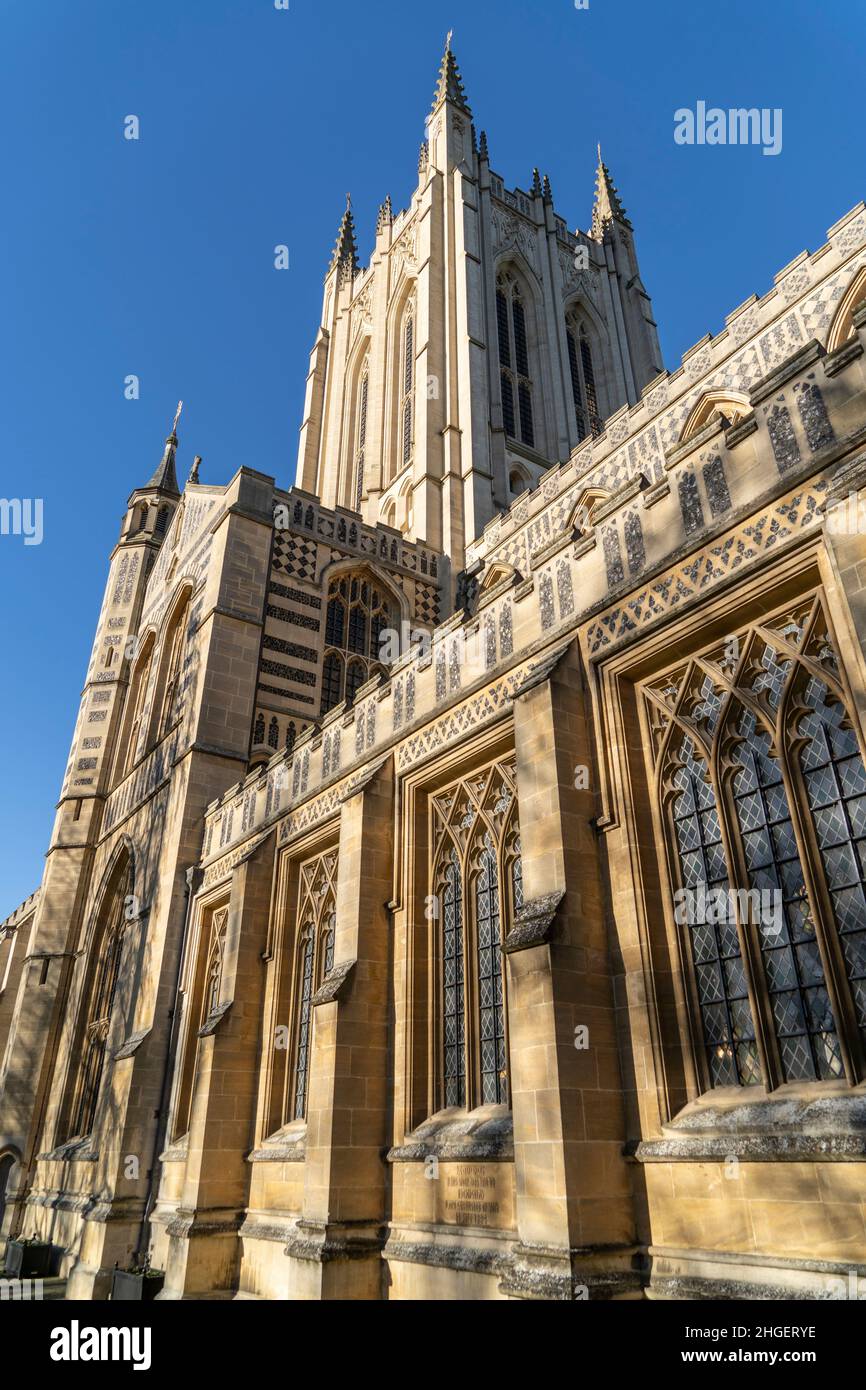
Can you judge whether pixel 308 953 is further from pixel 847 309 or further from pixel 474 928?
pixel 847 309

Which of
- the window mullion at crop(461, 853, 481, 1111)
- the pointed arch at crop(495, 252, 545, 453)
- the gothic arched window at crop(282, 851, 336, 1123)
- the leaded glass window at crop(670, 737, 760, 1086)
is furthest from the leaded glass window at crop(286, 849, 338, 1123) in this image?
the pointed arch at crop(495, 252, 545, 453)

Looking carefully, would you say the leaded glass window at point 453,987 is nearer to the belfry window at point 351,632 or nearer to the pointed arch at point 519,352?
the belfry window at point 351,632

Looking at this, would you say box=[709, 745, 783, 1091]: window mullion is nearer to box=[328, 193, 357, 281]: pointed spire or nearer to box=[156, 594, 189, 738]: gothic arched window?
box=[156, 594, 189, 738]: gothic arched window

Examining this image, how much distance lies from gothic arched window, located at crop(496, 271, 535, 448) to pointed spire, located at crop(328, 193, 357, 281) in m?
12.4

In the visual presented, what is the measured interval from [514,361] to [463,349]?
12.3ft

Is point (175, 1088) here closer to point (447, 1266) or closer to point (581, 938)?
point (447, 1266)

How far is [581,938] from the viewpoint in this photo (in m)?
7.74

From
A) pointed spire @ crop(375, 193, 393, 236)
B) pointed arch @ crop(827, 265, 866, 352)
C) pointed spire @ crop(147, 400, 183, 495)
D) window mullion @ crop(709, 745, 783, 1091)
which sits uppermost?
pointed spire @ crop(375, 193, 393, 236)

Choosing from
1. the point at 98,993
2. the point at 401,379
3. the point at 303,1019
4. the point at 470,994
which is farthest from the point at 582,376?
the point at 470,994

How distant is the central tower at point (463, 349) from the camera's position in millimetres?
30125

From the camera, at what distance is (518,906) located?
9.36 metres

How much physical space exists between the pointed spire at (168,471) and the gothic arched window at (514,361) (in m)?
13.2

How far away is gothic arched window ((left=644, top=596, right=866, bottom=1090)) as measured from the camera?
6.54 m

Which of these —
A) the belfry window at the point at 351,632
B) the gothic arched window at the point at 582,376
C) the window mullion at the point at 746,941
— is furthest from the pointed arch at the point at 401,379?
the window mullion at the point at 746,941
